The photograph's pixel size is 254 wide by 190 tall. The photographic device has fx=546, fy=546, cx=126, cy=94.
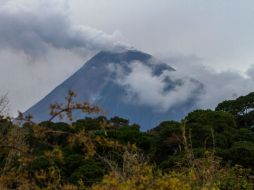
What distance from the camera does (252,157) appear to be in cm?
2364

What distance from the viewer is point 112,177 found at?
19.6ft

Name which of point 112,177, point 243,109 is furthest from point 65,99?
point 243,109

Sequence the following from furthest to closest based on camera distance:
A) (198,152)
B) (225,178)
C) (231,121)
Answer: (231,121) < (198,152) < (225,178)

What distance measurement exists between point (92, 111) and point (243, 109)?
112 ft

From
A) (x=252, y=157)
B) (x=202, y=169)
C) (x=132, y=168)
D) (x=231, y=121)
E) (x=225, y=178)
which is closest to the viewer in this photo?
(x=132, y=168)

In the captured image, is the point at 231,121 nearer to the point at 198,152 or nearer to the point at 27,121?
the point at 198,152

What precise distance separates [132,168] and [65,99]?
2.87m

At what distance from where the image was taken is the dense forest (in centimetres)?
376

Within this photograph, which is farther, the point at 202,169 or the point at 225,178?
the point at 225,178

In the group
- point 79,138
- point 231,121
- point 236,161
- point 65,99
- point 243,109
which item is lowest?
point 79,138

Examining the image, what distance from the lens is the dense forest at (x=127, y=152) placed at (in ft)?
12.3

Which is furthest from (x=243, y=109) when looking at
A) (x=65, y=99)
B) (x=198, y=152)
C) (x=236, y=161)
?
(x=65, y=99)

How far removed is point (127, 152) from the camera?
6297 mm

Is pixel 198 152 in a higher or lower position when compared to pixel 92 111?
higher
